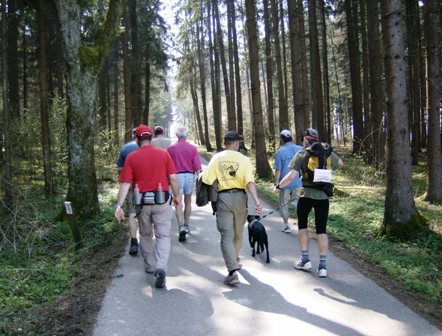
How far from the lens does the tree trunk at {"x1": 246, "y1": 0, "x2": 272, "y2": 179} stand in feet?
59.2

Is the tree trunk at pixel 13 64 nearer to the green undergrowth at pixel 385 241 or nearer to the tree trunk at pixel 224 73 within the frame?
the green undergrowth at pixel 385 241

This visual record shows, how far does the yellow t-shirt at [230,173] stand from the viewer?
21.3 ft

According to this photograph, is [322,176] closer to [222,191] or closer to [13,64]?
[222,191]

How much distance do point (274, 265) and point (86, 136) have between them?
585cm

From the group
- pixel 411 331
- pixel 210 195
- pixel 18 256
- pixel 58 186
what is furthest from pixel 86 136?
pixel 411 331

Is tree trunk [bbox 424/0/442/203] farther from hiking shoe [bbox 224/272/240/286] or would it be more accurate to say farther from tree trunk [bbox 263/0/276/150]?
tree trunk [bbox 263/0/276/150]

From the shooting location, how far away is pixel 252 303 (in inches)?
222

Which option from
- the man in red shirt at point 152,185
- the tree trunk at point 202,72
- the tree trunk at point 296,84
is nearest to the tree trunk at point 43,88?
the tree trunk at point 296,84

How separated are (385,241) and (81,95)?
7445mm

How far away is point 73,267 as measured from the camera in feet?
24.6

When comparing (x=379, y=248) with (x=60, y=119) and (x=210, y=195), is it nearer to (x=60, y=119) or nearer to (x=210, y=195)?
(x=210, y=195)

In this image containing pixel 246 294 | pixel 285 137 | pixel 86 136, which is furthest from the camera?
pixel 86 136

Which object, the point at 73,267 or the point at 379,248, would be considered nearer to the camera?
the point at 73,267

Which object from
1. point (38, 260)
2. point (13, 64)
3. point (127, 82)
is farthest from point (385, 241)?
point (13, 64)
